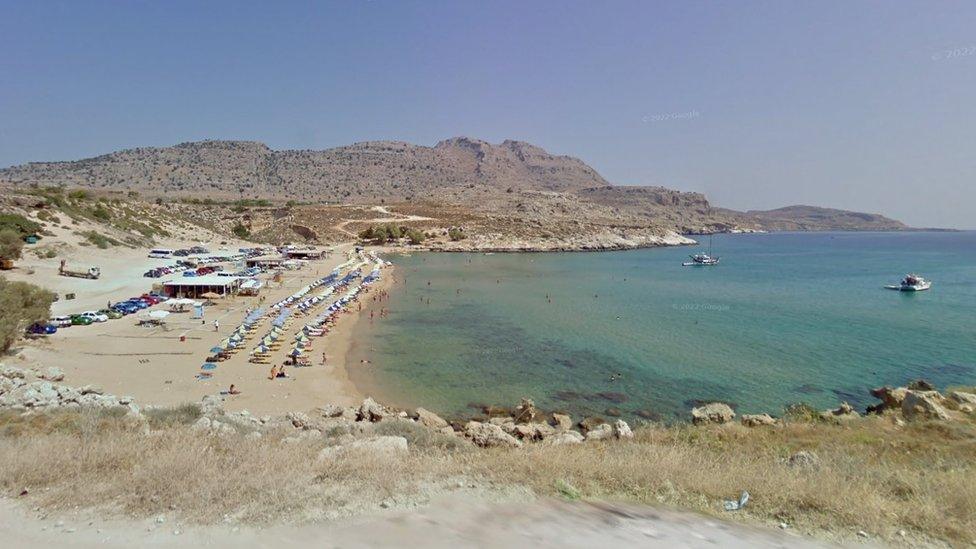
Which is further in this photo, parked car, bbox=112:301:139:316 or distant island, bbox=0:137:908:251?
distant island, bbox=0:137:908:251

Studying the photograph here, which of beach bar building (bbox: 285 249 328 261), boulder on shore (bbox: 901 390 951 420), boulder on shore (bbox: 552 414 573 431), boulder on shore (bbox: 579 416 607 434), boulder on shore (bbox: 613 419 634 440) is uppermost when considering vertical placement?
beach bar building (bbox: 285 249 328 261)

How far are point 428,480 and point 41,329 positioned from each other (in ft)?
80.7

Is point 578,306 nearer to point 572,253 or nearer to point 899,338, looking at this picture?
point 899,338

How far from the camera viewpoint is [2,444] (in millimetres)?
7215

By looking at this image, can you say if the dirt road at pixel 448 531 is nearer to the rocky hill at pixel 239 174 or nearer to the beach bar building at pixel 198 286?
the beach bar building at pixel 198 286

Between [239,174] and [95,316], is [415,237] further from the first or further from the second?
[239,174]

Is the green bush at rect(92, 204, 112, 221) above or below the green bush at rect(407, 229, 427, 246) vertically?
above

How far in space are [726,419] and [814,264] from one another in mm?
Answer: 78451

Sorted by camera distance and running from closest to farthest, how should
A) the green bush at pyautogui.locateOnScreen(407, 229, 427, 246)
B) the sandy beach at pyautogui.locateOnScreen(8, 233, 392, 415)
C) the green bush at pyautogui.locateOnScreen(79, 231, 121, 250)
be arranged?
the sandy beach at pyautogui.locateOnScreen(8, 233, 392, 415)
the green bush at pyautogui.locateOnScreen(79, 231, 121, 250)
the green bush at pyautogui.locateOnScreen(407, 229, 427, 246)

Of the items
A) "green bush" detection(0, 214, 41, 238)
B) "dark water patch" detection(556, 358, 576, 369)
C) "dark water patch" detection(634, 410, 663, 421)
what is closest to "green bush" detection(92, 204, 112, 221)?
"green bush" detection(0, 214, 41, 238)

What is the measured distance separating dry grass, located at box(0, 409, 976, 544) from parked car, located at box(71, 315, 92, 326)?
19943 mm

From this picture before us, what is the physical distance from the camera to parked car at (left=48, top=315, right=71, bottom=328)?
23828mm

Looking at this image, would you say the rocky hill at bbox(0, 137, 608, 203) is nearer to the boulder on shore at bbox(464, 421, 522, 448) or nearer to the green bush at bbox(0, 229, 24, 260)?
the green bush at bbox(0, 229, 24, 260)

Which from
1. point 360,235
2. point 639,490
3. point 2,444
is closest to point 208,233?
point 360,235
